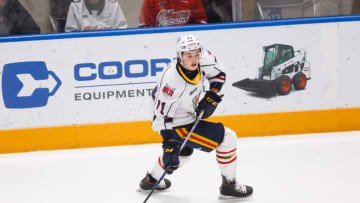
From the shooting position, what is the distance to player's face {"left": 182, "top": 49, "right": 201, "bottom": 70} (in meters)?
2.50

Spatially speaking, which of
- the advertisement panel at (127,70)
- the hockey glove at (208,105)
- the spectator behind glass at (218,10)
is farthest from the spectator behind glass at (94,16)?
the hockey glove at (208,105)

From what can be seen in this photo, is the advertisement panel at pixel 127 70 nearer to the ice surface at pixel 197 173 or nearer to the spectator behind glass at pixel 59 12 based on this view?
the spectator behind glass at pixel 59 12

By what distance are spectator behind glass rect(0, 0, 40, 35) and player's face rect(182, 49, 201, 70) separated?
2093mm

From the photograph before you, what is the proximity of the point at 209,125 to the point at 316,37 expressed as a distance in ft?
6.44

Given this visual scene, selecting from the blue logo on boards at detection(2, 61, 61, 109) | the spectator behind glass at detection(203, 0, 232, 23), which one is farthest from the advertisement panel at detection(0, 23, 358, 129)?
the spectator behind glass at detection(203, 0, 232, 23)

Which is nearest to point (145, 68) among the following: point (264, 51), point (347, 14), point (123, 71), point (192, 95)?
point (123, 71)

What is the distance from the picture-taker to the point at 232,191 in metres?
2.76

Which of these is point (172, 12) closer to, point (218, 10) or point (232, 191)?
point (218, 10)

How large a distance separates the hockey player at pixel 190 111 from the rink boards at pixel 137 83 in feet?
4.37

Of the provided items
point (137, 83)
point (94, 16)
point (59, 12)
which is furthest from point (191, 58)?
point (59, 12)

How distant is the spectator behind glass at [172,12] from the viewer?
4176mm

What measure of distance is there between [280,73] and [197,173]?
1.44 metres

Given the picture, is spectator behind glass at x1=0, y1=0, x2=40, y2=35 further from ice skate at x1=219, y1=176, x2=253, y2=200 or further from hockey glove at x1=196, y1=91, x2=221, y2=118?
ice skate at x1=219, y1=176, x2=253, y2=200

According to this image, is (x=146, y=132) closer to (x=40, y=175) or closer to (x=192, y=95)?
(x=40, y=175)
